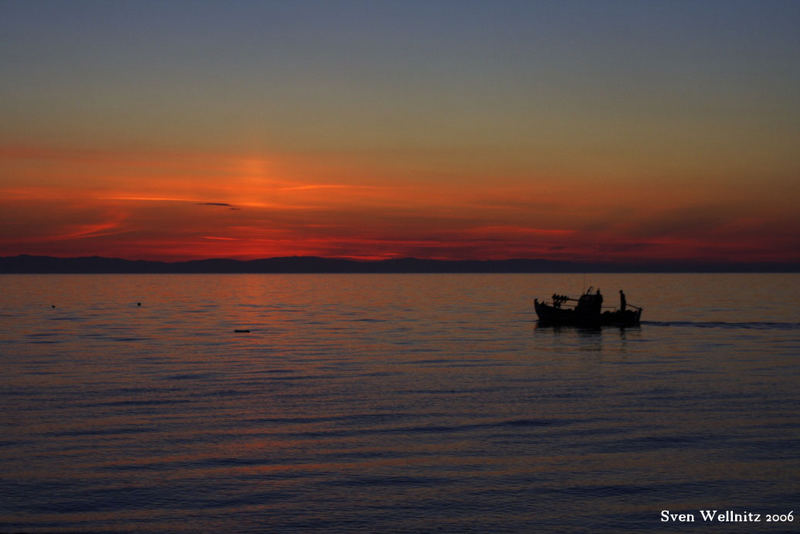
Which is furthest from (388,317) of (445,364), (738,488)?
(738,488)

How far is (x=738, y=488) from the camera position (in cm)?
2117

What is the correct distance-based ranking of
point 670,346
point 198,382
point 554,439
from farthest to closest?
point 670,346
point 198,382
point 554,439

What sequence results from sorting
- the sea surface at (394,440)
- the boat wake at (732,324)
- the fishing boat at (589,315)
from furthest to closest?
1. the fishing boat at (589,315)
2. the boat wake at (732,324)
3. the sea surface at (394,440)

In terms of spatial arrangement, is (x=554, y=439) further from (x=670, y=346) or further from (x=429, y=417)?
(x=670, y=346)

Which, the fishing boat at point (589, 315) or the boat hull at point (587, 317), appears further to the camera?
the fishing boat at point (589, 315)

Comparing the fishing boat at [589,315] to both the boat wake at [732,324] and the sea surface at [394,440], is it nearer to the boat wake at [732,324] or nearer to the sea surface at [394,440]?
the boat wake at [732,324]

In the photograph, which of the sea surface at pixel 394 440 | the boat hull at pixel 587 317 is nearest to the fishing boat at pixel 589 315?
the boat hull at pixel 587 317

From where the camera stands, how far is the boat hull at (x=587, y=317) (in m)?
88.1

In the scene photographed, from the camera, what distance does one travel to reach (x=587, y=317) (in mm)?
90062

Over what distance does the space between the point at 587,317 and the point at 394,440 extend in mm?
67001

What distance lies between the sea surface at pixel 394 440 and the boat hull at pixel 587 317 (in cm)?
3191

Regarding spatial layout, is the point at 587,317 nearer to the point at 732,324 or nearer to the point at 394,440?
the point at 732,324

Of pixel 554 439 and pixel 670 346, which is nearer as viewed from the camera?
pixel 554 439

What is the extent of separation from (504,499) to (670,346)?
1895 inches
